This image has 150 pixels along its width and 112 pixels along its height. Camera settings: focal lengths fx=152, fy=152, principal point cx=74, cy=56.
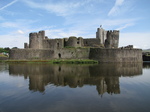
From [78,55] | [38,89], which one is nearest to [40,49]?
[78,55]

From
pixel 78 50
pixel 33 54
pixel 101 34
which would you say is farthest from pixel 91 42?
pixel 33 54

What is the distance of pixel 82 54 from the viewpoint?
3388 centimetres

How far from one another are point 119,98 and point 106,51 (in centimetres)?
2526

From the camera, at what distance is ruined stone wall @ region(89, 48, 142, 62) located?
3216 cm

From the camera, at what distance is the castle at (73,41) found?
35.9 m

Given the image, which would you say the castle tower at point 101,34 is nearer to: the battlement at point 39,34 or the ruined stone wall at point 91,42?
the ruined stone wall at point 91,42

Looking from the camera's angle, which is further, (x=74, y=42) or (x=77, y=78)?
(x=74, y=42)

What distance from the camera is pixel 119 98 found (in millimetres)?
7449

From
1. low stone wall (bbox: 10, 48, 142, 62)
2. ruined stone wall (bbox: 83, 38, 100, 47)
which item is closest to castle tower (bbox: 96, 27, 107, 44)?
ruined stone wall (bbox: 83, 38, 100, 47)

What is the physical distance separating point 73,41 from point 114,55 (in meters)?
9.99

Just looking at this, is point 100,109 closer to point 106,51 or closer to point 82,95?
point 82,95

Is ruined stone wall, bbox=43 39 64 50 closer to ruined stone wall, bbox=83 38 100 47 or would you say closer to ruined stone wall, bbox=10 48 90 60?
ruined stone wall, bbox=10 48 90 60

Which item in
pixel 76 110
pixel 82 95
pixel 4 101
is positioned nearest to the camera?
pixel 76 110

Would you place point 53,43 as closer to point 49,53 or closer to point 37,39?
point 49,53
